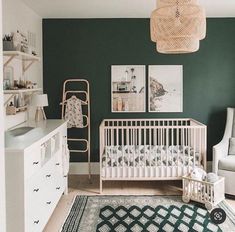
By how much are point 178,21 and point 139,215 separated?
211cm

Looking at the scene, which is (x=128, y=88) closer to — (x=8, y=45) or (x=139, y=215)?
(x=139, y=215)

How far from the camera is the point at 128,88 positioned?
17.9ft

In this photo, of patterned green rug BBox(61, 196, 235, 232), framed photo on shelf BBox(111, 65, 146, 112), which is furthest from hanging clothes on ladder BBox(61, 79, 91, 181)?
patterned green rug BBox(61, 196, 235, 232)

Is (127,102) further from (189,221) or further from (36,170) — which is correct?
(36,170)

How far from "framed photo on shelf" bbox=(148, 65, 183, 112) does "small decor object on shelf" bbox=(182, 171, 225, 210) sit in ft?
4.88

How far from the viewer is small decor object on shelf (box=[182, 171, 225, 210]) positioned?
397 centimetres

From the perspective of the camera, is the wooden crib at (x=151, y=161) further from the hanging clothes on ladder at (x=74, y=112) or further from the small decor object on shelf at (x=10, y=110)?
the small decor object on shelf at (x=10, y=110)

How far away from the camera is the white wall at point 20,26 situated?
146 inches

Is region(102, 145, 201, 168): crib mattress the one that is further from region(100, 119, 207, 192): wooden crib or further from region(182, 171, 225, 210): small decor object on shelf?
region(182, 171, 225, 210): small decor object on shelf

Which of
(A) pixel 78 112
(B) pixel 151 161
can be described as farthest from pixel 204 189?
(A) pixel 78 112

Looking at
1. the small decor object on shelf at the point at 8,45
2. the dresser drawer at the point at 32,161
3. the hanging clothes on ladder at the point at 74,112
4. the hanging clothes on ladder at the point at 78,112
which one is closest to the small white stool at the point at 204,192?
the hanging clothes on ladder at the point at 78,112

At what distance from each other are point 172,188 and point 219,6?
101 inches

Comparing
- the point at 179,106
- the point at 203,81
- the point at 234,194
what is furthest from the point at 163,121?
the point at 234,194

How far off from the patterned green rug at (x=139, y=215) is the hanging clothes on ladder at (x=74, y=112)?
126 centimetres
